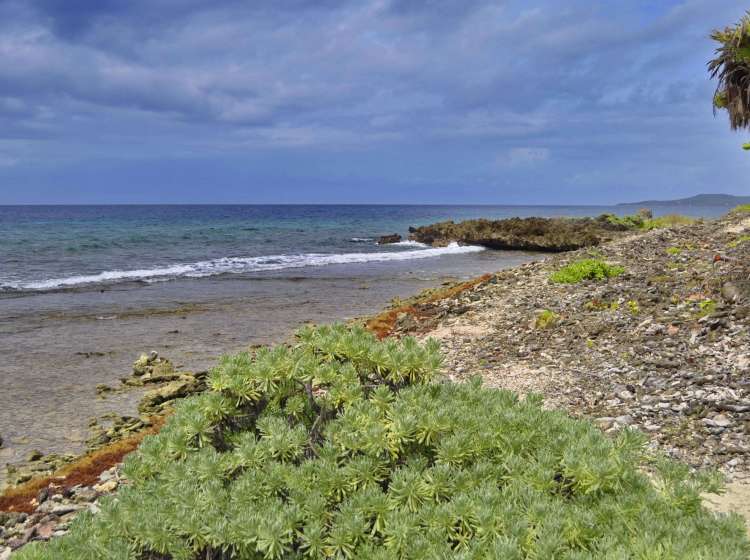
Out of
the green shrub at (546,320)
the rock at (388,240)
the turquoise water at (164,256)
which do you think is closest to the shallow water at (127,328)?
the turquoise water at (164,256)

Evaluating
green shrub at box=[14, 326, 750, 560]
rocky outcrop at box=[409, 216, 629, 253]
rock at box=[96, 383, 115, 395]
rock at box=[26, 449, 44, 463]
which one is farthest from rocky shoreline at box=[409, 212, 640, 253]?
green shrub at box=[14, 326, 750, 560]

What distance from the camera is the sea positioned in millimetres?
10609

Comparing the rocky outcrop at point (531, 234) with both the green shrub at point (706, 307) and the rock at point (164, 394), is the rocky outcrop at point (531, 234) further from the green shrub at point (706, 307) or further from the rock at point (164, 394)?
the rock at point (164, 394)

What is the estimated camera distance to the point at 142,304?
21.3 m

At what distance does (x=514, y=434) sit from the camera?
12.1 feet

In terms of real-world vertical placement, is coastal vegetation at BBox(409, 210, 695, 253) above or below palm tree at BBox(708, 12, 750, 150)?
below

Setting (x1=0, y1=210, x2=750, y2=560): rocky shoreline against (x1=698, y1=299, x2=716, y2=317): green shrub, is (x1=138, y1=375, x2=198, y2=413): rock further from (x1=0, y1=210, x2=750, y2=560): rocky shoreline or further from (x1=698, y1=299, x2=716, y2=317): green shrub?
(x1=698, y1=299, x2=716, y2=317): green shrub

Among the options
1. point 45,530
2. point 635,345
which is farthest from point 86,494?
point 635,345

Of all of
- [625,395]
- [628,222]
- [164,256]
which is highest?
[628,222]

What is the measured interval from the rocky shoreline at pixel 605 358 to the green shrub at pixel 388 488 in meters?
2.80

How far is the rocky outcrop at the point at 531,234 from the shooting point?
41.8 m

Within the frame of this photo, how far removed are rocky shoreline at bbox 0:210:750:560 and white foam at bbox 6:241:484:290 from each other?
17.4 metres

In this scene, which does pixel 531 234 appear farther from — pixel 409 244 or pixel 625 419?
pixel 625 419

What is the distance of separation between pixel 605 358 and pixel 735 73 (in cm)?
1152
